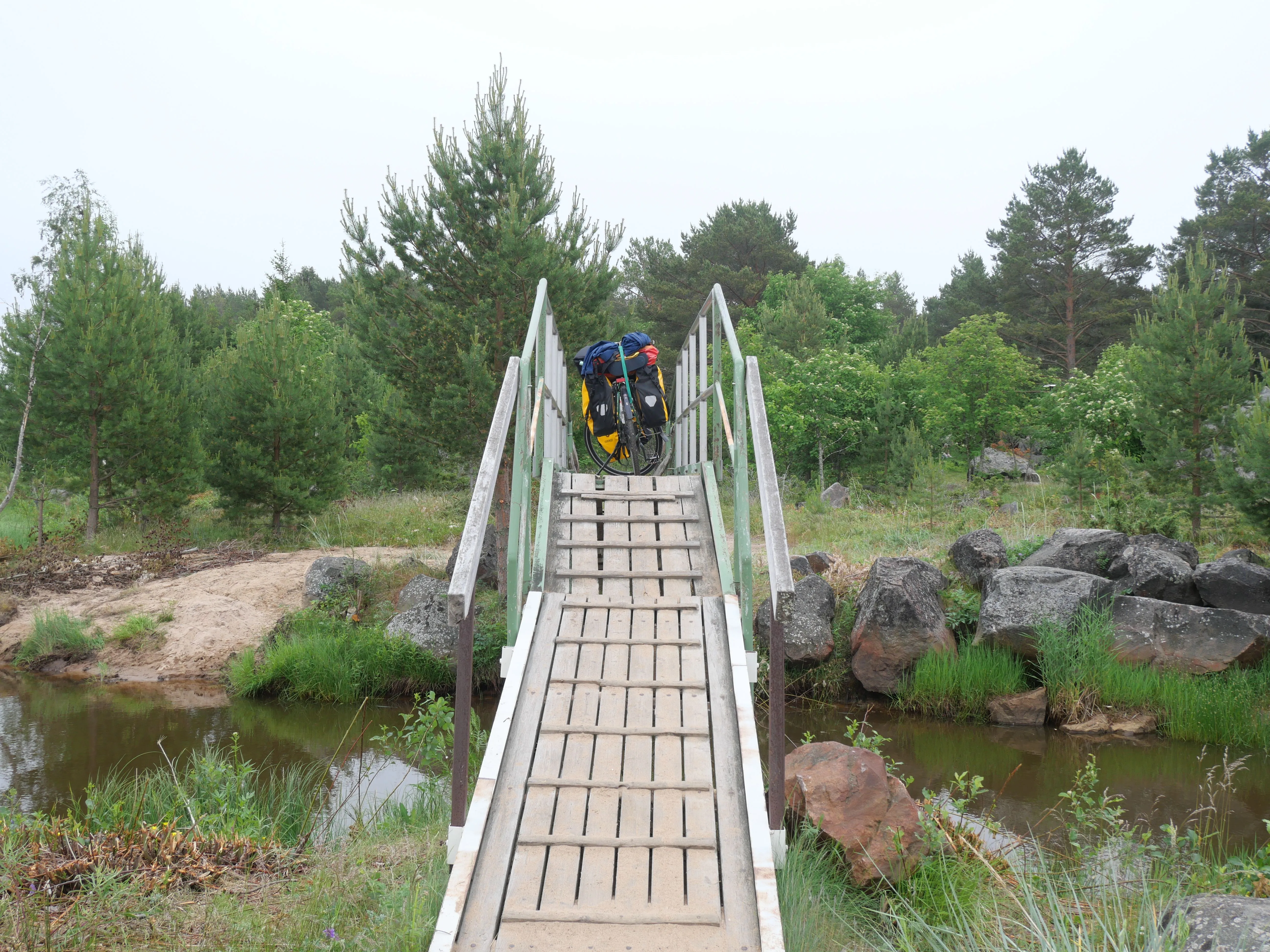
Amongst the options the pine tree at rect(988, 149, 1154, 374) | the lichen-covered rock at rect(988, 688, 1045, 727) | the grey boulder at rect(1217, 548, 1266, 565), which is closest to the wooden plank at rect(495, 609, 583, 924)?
the lichen-covered rock at rect(988, 688, 1045, 727)

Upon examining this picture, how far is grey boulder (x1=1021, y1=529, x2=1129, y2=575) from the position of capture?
9.70 m

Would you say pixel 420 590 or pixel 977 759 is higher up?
pixel 420 590

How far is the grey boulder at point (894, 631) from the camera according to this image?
8.81 meters

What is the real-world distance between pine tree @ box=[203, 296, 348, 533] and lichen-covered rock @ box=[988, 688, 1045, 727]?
1059cm

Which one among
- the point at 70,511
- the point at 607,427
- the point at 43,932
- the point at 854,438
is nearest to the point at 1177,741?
the point at 607,427

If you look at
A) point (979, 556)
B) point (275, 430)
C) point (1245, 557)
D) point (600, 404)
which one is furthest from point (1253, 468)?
point (275, 430)

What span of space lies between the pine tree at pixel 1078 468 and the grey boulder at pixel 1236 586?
5.40m

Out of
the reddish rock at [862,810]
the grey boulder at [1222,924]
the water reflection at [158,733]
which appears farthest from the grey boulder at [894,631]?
the grey boulder at [1222,924]

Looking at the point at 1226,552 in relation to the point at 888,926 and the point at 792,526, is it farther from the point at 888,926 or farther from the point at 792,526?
the point at 888,926

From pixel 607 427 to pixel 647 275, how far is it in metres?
29.4

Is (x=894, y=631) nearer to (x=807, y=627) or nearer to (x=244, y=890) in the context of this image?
(x=807, y=627)

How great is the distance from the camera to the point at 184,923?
134 inches

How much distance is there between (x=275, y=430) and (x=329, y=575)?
3.75 metres

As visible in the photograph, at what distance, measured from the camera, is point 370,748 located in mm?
7781
